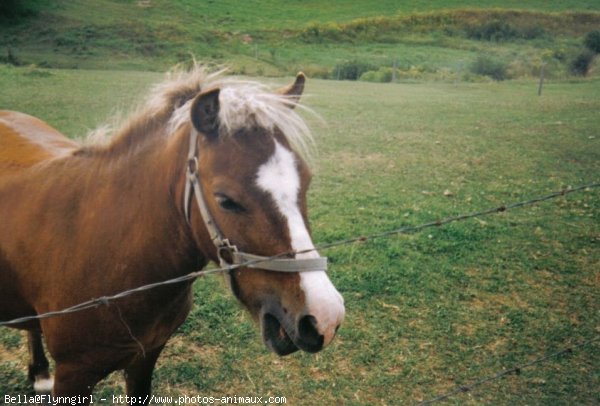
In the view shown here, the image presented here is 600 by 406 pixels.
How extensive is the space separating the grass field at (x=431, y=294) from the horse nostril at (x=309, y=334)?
6.08 feet

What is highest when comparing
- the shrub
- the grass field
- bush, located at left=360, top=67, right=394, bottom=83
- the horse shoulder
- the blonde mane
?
the shrub

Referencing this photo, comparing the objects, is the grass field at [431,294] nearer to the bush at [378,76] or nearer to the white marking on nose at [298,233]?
the white marking on nose at [298,233]

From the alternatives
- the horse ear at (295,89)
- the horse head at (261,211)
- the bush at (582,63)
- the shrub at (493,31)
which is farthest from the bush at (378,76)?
the horse head at (261,211)

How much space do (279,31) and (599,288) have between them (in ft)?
151

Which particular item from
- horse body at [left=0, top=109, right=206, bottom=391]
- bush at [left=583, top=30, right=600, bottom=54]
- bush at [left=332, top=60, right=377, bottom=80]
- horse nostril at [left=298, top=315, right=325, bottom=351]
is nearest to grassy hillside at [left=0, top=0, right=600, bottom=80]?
bush at [left=332, top=60, right=377, bottom=80]

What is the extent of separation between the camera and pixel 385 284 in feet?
16.6

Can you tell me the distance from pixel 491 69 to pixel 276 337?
3416 cm

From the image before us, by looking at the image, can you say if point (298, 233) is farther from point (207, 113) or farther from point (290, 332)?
Result: point (207, 113)

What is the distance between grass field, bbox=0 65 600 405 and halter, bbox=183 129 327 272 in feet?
3.73

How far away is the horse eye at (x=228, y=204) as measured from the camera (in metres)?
1.82

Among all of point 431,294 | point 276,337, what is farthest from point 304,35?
point 276,337

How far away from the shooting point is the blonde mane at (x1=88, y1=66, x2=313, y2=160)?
1.89m

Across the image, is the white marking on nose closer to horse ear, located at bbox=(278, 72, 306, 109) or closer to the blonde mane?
the blonde mane

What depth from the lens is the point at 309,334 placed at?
5.62 ft
